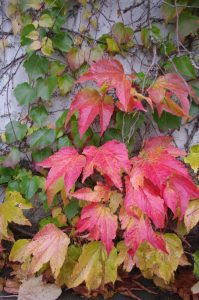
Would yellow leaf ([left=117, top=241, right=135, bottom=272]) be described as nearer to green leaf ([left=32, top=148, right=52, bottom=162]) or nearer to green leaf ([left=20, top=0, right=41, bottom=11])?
green leaf ([left=32, top=148, right=52, bottom=162])

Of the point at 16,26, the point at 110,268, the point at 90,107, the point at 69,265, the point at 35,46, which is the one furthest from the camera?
the point at 16,26

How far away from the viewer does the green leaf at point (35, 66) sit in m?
1.90

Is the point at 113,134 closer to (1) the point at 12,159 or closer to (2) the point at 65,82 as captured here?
(2) the point at 65,82

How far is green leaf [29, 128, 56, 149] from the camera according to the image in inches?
75.0

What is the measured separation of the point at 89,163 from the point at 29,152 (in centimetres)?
77

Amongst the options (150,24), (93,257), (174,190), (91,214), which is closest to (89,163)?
(91,214)

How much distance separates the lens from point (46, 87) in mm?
1913

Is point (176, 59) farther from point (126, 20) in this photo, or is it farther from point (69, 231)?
point (69, 231)

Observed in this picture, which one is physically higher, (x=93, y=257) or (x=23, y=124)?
(x=23, y=124)

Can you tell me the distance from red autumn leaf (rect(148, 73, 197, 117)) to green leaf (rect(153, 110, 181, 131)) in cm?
23

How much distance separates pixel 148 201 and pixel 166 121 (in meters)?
0.63

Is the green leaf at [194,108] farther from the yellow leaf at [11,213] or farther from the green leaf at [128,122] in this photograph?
the yellow leaf at [11,213]

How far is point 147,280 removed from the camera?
6.08ft

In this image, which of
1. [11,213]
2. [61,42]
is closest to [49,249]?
[11,213]
